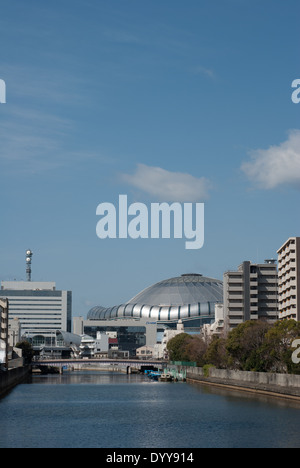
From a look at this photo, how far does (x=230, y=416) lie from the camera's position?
5103 centimetres

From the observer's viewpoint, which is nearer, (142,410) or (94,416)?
(94,416)

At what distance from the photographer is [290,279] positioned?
350 ft

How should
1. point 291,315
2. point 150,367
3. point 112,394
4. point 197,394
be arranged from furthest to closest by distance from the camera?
point 150,367
point 291,315
point 112,394
point 197,394

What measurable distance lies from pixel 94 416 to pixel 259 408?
11565 mm

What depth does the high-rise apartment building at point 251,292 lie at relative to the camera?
12475cm

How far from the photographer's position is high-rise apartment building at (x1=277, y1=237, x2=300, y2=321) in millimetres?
104625

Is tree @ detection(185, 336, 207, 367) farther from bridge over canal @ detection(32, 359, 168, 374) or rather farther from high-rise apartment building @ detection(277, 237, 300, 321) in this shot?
bridge over canal @ detection(32, 359, 168, 374)

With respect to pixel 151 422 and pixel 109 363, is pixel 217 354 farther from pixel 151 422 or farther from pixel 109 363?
pixel 109 363

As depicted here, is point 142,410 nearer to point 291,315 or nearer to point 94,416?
point 94,416

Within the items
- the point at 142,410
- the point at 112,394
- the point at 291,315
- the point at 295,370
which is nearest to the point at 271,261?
the point at 291,315

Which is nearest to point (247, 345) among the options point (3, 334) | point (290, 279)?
point (290, 279)

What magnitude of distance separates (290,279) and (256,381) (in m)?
36.2

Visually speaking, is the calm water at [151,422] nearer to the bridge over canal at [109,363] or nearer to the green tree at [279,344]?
the green tree at [279,344]
